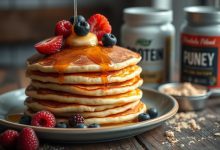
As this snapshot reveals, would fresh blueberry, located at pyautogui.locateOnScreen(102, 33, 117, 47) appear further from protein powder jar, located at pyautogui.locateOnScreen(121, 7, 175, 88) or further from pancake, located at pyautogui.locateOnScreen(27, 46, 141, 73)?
protein powder jar, located at pyautogui.locateOnScreen(121, 7, 175, 88)

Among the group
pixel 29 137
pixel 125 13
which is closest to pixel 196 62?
pixel 125 13

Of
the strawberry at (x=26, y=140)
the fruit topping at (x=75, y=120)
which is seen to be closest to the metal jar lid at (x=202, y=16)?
the fruit topping at (x=75, y=120)

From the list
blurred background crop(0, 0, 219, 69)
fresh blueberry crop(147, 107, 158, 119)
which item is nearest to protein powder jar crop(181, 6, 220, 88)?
fresh blueberry crop(147, 107, 158, 119)

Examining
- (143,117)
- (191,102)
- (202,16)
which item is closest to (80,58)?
(143,117)

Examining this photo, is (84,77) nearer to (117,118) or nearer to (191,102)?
(117,118)

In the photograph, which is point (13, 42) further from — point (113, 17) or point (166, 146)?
point (166, 146)

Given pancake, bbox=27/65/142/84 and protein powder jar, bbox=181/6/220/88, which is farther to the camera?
protein powder jar, bbox=181/6/220/88

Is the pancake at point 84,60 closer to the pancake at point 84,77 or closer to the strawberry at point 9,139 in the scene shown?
the pancake at point 84,77
